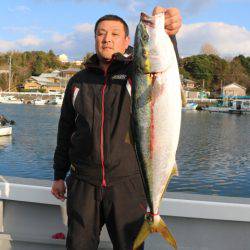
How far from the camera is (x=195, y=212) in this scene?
344cm

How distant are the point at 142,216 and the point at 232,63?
9908 cm

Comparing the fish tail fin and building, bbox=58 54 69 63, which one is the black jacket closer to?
the fish tail fin

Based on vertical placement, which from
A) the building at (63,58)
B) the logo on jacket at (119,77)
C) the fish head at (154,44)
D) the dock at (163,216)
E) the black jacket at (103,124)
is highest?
the building at (63,58)

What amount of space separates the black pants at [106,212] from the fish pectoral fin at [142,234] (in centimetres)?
17

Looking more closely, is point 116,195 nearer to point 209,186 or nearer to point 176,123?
point 176,123

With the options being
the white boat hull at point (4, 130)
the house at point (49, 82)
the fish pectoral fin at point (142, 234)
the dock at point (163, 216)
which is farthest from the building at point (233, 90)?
the fish pectoral fin at point (142, 234)

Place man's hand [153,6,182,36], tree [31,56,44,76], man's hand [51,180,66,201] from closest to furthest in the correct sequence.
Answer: man's hand [153,6,182,36] → man's hand [51,180,66,201] → tree [31,56,44,76]

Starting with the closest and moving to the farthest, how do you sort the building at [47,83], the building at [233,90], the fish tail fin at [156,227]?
the fish tail fin at [156,227] → the building at [233,90] → the building at [47,83]

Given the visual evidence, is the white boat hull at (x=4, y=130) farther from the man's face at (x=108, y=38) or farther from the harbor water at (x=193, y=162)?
the man's face at (x=108, y=38)

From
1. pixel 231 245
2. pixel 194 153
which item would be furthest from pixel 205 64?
pixel 231 245

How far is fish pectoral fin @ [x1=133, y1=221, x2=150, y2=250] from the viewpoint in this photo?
256cm

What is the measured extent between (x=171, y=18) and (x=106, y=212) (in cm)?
133

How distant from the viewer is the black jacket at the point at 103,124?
2.73 m

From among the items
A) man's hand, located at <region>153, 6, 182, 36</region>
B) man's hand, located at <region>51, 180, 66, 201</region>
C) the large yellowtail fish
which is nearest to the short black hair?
man's hand, located at <region>153, 6, 182, 36</region>
